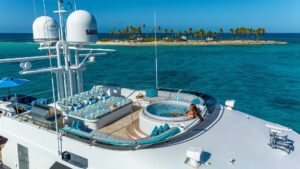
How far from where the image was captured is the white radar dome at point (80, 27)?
1175cm

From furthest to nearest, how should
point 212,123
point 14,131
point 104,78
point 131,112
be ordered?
point 104,78 → point 131,112 → point 14,131 → point 212,123

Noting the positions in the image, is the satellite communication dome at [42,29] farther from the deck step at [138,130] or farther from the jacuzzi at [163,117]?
the jacuzzi at [163,117]

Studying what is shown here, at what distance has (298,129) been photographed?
18.9m

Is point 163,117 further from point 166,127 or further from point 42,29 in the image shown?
point 42,29

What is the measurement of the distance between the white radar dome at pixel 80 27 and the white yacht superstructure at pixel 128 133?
50 millimetres

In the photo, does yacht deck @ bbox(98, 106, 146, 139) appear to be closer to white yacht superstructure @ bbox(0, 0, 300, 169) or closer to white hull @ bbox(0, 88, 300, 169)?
white yacht superstructure @ bbox(0, 0, 300, 169)

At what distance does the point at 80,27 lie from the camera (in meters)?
11.8

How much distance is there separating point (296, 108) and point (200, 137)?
66.7 feet

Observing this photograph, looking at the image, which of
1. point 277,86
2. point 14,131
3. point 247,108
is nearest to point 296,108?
point 247,108

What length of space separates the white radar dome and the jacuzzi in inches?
203

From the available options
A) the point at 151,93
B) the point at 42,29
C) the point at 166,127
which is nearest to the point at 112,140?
the point at 166,127

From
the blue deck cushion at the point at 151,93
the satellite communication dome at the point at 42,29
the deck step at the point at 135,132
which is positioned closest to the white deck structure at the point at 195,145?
the deck step at the point at 135,132

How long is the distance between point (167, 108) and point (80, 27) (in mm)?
6144

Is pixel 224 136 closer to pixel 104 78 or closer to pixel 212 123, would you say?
pixel 212 123
